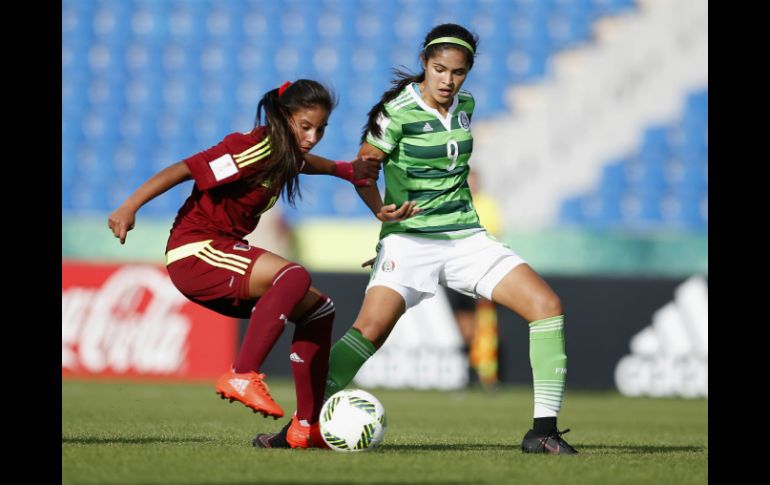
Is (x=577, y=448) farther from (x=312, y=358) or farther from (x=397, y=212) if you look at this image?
(x=397, y=212)

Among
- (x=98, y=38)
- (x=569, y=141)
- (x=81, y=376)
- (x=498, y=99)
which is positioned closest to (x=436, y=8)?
(x=498, y=99)

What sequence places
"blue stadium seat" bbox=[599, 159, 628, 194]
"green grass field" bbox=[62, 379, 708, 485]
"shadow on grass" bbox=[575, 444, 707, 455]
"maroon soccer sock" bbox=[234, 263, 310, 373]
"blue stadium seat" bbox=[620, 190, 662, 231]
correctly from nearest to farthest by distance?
"green grass field" bbox=[62, 379, 708, 485]
"maroon soccer sock" bbox=[234, 263, 310, 373]
"shadow on grass" bbox=[575, 444, 707, 455]
"blue stadium seat" bbox=[620, 190, 662, 231]
"blue stadium seat" bbox=[599, 159, 628, 194]

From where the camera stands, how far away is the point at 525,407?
32.9ft

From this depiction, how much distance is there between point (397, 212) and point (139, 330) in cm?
714

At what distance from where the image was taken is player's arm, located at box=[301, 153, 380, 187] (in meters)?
5.82

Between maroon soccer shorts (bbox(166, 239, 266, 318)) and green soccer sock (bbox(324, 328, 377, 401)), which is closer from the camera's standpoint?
maroon soccer shorts (bbox(166, 239, 266, 318))

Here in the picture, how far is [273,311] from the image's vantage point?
5.30 meters

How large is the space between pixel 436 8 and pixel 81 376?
24.4 feet

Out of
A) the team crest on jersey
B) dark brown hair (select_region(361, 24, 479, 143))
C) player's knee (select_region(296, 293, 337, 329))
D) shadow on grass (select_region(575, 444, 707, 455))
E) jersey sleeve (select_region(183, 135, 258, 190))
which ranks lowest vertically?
shadow on grass (select_region(575, 444, 707, 455))

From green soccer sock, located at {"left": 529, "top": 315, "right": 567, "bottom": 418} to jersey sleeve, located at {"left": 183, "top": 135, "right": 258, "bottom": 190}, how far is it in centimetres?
156

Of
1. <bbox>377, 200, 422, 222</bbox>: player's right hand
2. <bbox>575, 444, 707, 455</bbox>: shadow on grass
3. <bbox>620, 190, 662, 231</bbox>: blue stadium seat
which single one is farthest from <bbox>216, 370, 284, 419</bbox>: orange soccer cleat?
<bbox>620, 190, 662, 231</bbox>: blue stadium seat

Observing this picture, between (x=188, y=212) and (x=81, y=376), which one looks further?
(x=81, y=376)

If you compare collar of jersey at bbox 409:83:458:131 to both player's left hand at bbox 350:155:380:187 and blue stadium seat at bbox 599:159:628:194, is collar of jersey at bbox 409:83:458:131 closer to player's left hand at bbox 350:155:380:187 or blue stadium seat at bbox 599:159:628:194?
player's left hand at bbox 350:155:380:187
